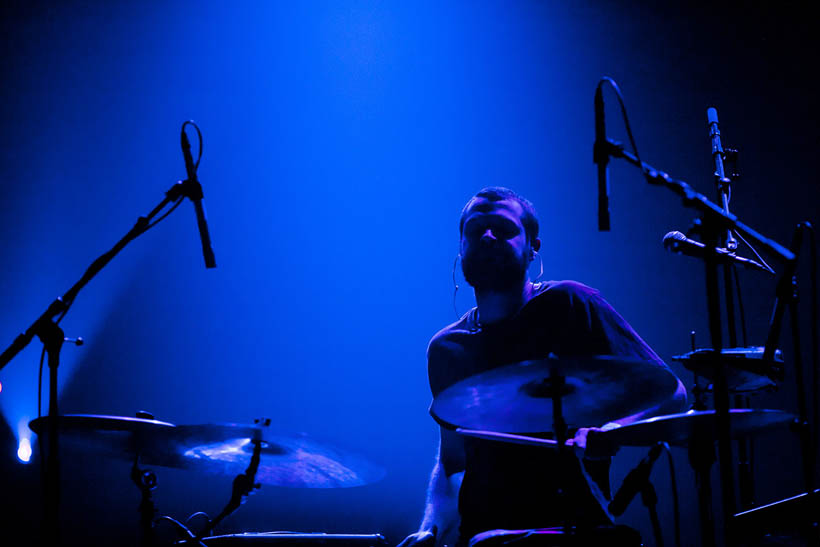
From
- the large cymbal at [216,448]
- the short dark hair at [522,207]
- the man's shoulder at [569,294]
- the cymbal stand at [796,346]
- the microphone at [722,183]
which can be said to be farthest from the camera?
the short dark hair at [522,207]

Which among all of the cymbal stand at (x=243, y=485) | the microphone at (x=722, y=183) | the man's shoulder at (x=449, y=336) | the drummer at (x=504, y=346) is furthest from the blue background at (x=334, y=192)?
the cymbal stand at (x=243, y=485)

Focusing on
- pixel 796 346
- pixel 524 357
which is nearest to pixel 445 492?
pixel 524 357

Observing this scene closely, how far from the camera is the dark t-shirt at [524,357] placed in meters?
2.81

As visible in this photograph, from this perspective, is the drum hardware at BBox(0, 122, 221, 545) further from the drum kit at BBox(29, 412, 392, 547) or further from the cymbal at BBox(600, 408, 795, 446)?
the cymbal at BBox(600, 408, 795, 446)

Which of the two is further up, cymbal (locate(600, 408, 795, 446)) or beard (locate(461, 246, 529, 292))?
beard (locate(461, 246, 529, 292))

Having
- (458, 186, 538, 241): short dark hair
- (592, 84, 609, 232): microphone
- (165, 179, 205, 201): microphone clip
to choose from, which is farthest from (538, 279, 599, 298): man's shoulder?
(165, 179, 205, 201): microphone clip

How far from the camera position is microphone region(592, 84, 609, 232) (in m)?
1.95

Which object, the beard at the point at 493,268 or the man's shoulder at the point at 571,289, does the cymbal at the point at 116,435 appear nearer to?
the beard at the point at 493,268

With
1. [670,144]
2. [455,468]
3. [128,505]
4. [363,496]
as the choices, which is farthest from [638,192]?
[128,505]

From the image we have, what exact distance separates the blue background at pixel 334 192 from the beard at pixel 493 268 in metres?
0.80

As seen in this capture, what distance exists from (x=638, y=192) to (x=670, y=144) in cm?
34

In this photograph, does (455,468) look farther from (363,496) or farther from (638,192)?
(638,192)

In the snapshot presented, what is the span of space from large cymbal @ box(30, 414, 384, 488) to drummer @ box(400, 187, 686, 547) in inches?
18.2

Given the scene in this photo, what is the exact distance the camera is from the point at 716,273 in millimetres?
1936
